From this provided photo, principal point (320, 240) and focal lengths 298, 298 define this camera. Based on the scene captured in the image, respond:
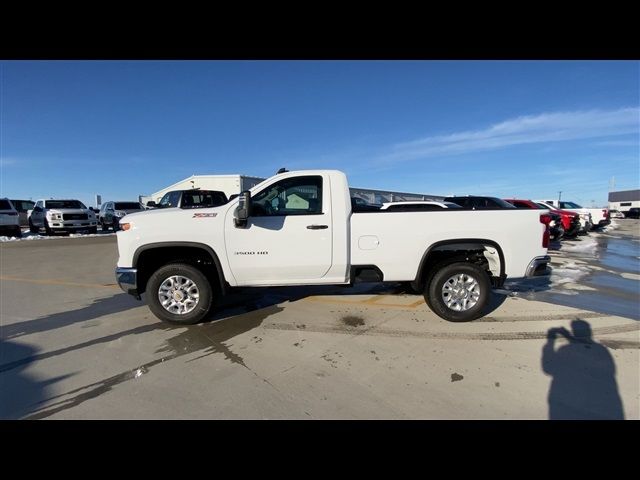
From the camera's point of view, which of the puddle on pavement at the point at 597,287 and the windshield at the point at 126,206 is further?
the windshield at the point at 126,206

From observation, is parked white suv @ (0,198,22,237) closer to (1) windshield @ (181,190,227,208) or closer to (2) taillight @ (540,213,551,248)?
(1) windshield @ (181,190,227,208)

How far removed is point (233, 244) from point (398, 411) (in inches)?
109

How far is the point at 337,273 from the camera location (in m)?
4.19

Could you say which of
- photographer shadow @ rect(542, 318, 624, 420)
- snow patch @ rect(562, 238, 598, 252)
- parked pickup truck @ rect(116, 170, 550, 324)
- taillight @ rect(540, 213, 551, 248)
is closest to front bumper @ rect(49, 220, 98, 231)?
parked pickup truck @ rect(116, 170, 550, 324)

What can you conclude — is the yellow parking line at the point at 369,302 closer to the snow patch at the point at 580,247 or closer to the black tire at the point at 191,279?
the black tire at the point at 191,279

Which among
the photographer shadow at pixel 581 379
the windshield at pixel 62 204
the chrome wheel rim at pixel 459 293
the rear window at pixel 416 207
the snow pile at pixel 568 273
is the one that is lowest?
Answer: the photographer shadow at pixel 581 379

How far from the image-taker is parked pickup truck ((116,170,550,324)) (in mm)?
4027

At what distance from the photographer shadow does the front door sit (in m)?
2.70

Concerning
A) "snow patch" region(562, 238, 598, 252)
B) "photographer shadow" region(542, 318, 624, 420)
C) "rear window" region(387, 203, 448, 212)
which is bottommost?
"photographer shadow" region(542, 318, 624, 420)

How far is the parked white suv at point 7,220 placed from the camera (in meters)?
14.7

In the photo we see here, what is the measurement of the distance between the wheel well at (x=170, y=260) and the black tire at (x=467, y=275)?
301 cm

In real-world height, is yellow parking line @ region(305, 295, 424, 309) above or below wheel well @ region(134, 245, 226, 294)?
below

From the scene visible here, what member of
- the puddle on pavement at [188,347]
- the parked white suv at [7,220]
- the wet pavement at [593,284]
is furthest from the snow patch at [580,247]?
the parked white suv at [7,220]
